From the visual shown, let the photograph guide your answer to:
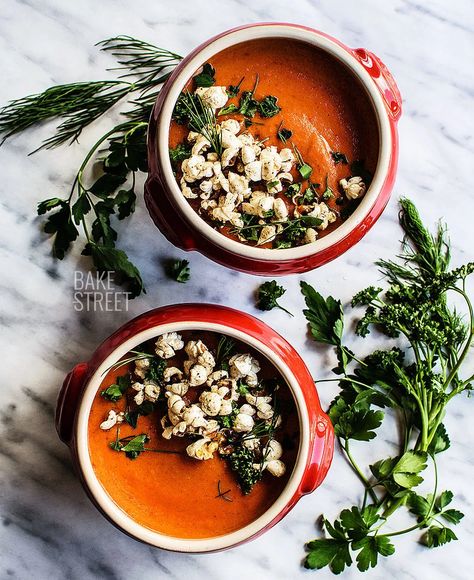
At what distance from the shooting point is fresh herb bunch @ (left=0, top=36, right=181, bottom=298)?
1.45 m

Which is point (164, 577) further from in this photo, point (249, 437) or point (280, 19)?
point (280, 19)

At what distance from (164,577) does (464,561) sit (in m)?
0.62

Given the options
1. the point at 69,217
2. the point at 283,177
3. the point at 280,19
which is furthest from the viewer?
the point at 280,19

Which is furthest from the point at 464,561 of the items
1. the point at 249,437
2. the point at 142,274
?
the point at 142,274

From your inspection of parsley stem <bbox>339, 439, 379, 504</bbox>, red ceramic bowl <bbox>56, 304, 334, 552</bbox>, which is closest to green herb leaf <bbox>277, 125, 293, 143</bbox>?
red ceramic bowl <bbox>56, 304, 334, 552</bbox>

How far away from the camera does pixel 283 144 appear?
1.26 metres

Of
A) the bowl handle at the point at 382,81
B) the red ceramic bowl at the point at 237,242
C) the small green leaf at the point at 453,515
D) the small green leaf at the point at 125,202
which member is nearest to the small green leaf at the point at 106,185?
the small green leaf at the point at 125,202

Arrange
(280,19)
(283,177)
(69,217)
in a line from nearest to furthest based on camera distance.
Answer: (283,177) < (69,217) < (280,19)

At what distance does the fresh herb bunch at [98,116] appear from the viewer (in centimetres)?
145

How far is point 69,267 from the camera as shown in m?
1.53

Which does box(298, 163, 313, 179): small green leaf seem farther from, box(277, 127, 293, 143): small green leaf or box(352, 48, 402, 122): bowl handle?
box(352, 48, 402, 122): bowl handle

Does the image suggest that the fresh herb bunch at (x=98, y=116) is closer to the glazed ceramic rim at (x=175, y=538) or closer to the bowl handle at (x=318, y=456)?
the glazed ceramic rim at (x=175, y=538)

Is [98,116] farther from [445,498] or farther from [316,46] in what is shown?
[445,498]

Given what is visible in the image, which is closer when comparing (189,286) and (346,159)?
(346,159)
